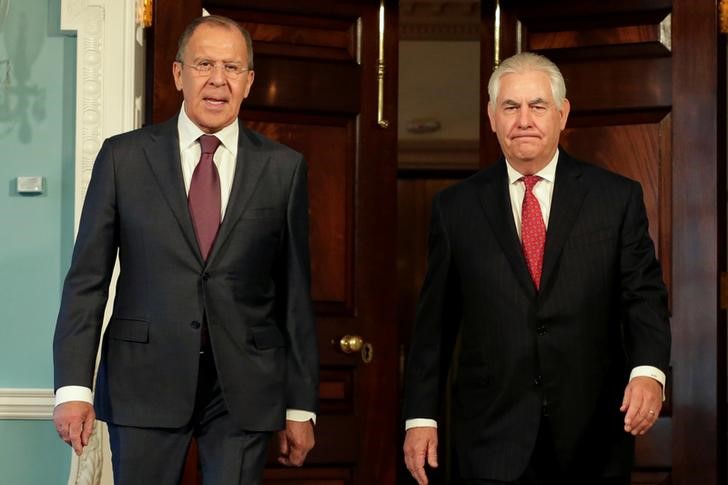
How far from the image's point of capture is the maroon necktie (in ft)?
9.71

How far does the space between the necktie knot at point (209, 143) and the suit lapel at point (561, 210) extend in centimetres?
83

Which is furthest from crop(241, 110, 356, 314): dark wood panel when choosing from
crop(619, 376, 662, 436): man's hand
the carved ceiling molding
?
the carved ceiling molding

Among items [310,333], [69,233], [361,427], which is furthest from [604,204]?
[69,233]

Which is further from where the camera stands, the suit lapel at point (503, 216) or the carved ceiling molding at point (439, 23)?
the carved ceiling molding at point (439, 23)

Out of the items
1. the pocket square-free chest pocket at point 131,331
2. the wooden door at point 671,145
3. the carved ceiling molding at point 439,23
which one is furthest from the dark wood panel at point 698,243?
the carved ceiling molding at point 439,23

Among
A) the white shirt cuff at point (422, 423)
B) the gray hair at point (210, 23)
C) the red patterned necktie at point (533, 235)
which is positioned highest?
the gray hair at point (210, 23)

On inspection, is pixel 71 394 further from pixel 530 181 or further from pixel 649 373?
pixel 649 373

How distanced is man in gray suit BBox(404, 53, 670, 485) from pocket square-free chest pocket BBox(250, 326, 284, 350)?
1.24 feet

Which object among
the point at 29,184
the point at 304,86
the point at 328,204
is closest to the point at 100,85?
the point at 29,184

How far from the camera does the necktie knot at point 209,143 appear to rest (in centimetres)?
304

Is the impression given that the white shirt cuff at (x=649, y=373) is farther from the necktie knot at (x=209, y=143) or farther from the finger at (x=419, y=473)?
the necktie knot at (x=209, y=143)

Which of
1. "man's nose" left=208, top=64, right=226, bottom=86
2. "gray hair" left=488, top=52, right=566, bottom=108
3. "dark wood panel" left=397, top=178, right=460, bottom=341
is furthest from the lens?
"dark wood panel" left=397, top=178, right=460, bottom=341

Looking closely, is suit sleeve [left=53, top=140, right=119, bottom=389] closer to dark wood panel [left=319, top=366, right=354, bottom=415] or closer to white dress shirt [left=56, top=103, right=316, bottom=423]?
white dress shirt [left=56, top=103, right=316, bottom=423]

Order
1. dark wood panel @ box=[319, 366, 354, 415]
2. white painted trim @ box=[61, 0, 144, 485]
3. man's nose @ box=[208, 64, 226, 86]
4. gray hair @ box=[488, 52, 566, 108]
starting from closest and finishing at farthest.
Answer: man's nose @ box=[208, 64, 226, 86] < gray hair @ box=[488, 52, 566, 108] < white painted trim @ box=[61, 0, 144, 485] < dark wood panel @ box=[319, 366, 354, 415]
